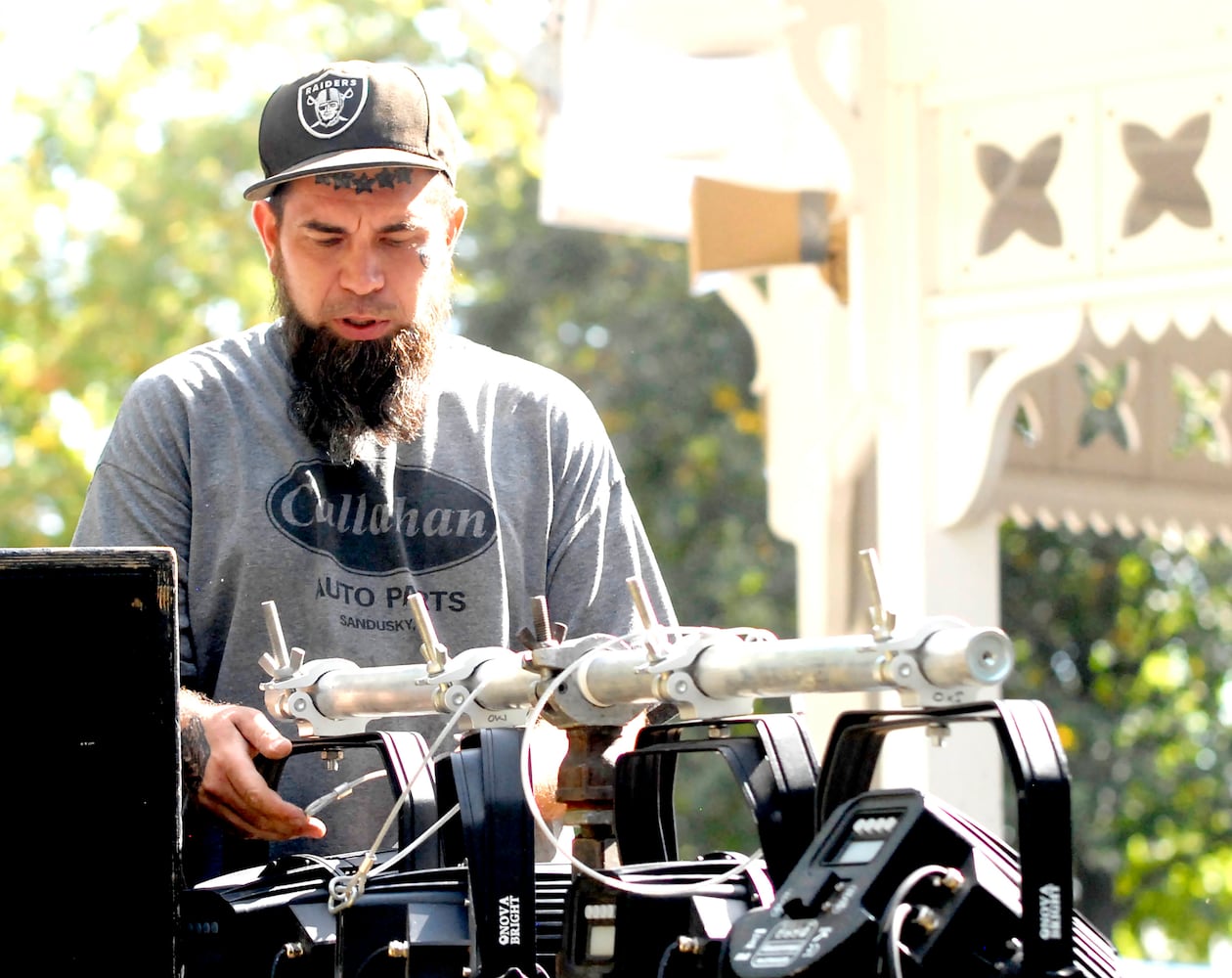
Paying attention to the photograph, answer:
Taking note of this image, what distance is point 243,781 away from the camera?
226cm

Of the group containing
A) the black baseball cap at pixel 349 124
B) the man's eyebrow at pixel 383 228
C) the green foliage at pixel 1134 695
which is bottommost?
the green foliage at pixel 1134 695

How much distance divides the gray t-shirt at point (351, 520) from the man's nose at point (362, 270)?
186 mm

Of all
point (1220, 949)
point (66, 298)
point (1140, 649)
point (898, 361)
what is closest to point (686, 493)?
point (1140, 649)

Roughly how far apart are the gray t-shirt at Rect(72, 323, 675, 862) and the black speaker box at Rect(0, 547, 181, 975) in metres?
0.88

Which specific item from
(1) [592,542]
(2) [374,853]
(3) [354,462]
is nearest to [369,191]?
(3) [354,462]

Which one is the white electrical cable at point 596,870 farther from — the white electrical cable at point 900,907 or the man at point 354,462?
the man at point 354,462

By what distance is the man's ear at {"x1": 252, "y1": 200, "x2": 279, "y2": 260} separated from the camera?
10.1 ft

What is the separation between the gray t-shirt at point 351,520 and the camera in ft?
9.37

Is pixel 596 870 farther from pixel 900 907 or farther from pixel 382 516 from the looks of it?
pixel 382 516

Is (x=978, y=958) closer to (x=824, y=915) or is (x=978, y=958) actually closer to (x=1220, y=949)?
(x=824, y=915)

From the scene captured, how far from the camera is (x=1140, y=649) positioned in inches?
467

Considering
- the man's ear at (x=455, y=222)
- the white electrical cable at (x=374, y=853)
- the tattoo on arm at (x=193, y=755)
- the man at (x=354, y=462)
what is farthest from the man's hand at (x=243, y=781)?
the man's ear at (x=455, y=222)

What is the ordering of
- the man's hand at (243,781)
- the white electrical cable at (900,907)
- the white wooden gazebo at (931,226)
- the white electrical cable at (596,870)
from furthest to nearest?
1. the white wooden gazebo at (931,226)
2. the man's hand at (243,781)
3. the white electrical cable at (596,870)
4. the white electrical cable at (900,907)

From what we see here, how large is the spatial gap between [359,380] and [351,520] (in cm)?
19
